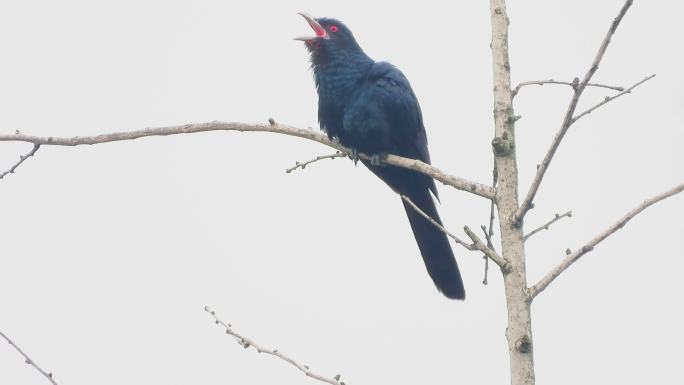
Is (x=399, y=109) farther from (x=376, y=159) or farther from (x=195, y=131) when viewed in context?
(x=195, y=131)

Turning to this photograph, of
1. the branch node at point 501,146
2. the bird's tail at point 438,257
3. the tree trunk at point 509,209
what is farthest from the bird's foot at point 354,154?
the branch node at point 501,146

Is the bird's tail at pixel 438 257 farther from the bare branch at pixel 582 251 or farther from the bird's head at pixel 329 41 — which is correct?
the bare branch at pixel 582 251

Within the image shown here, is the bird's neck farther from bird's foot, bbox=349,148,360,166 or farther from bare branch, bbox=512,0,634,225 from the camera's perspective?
bare branch, bbox=512,0,634,225

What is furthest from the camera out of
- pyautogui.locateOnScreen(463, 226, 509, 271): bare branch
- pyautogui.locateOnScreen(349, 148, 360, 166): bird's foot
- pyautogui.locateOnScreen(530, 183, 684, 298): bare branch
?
pyautogui.locateOnScreen(349, 148, 360, 166): bird's foot

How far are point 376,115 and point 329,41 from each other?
841 millimetres

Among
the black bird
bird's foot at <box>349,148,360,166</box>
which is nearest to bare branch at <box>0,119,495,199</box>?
the black bird

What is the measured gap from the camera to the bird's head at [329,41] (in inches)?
259

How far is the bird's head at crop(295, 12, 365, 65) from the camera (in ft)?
21.6

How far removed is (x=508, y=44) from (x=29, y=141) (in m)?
2.10

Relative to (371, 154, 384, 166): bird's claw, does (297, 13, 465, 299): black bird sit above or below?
above

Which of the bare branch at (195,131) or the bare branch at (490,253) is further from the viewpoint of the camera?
the bare branch at (195,131)

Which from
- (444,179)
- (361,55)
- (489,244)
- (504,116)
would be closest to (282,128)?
(444,179)

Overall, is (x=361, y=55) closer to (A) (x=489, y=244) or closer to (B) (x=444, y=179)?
(B) (x=444, y=179)

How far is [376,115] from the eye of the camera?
20.0ft
